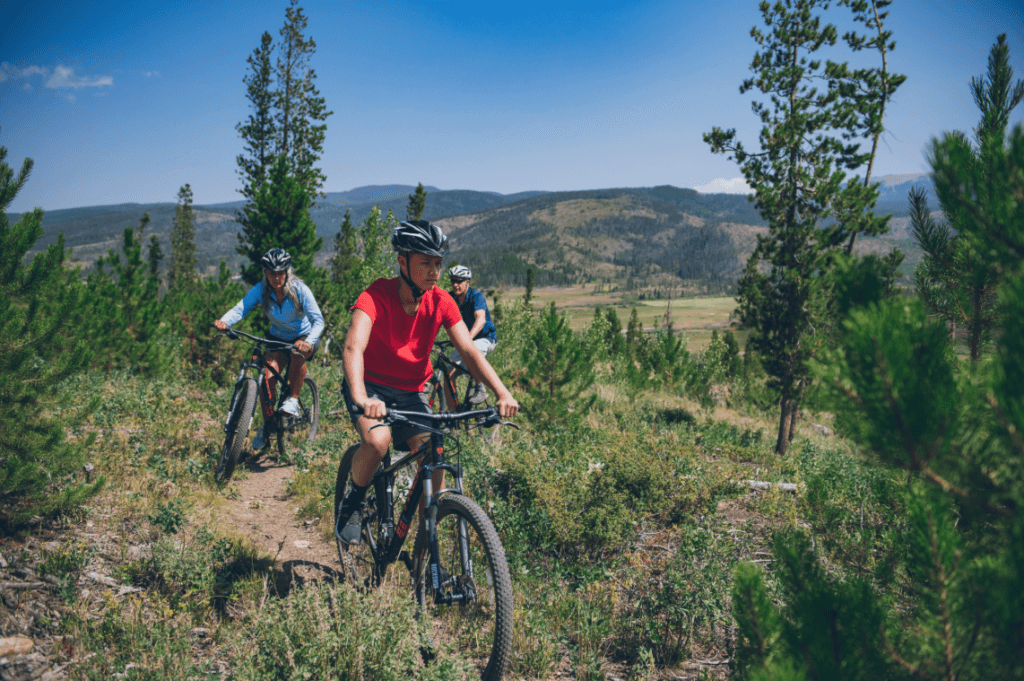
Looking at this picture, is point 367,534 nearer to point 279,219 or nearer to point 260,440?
point 260,440

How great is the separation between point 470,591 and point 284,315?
4.47m

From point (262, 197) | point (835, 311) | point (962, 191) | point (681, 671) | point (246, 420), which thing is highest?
point (262, 197)

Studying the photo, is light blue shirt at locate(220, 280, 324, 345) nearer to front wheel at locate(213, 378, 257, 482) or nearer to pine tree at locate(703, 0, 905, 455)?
front wheel at locate(213, 378, 257, 482)

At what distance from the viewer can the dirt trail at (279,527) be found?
464 cm

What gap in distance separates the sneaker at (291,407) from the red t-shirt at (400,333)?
339 cm

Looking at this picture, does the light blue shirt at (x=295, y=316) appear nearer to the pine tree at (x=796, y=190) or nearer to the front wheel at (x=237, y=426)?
the front wheel at (x=237, y=426)

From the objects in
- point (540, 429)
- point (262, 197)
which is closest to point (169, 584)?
point (540, 429)

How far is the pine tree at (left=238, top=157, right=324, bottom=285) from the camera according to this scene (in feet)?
45.9

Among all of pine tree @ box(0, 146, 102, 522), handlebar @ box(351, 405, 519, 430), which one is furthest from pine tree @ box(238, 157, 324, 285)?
handlebar @ box(351, 405, 519, 430)

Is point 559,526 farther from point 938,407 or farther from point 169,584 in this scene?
point 938,407

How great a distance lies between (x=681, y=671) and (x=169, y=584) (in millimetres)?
3884

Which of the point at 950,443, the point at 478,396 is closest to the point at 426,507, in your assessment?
the point at 950,443

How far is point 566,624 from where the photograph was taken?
3924mm

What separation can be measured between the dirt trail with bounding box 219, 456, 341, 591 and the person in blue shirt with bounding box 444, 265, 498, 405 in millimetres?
2462
